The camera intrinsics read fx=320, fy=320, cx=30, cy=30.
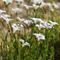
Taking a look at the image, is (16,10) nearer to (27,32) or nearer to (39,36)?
(27,32)

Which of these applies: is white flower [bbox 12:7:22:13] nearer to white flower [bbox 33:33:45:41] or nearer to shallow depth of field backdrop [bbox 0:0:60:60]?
shallow depth of field backdrop [bbox 0:0:60:60]

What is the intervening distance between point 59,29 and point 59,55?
11.4 inches

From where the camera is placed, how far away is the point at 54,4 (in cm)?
371

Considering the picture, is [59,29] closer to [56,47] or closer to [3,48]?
[56,47]

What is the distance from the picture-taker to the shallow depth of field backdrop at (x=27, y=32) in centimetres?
304

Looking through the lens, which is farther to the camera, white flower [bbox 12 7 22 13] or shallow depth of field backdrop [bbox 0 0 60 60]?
white flower [bbox 12 7 22 13]

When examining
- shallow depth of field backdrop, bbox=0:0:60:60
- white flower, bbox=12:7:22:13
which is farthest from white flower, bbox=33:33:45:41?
white flower, bbox=12:7:22:13

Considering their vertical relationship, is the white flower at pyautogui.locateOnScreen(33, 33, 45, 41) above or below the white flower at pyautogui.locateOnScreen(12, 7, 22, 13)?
below

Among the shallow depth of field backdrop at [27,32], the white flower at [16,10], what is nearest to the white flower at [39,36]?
the shallow depth of field backdrop at [27,32]

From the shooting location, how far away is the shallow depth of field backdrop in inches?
120

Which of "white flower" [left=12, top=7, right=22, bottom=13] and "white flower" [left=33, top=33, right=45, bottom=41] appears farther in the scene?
"white flower" [left=12, top=7, right=22, bottom=13]

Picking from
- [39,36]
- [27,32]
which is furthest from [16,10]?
[39,36]

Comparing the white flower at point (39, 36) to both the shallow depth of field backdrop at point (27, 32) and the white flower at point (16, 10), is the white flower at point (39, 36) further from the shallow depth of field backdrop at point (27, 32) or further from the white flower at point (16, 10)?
the white flower at point (16, 10)

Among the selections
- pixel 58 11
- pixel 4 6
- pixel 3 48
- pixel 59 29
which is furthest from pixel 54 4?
pixel 3 48
